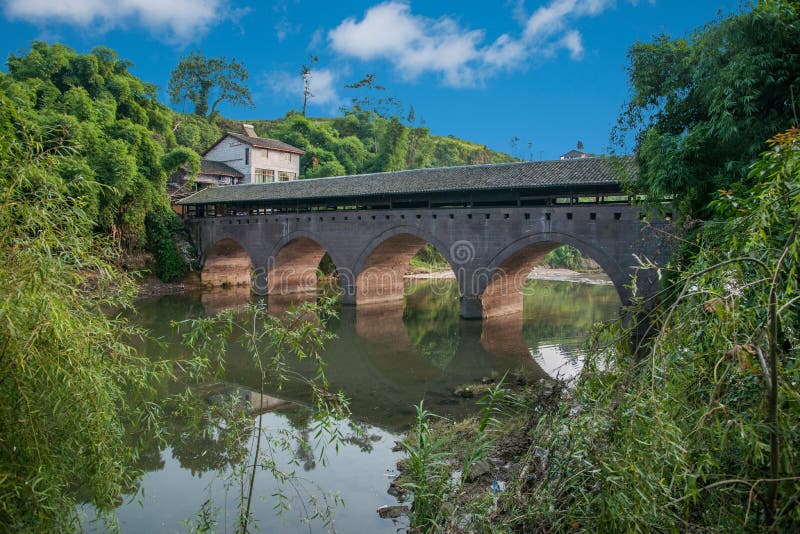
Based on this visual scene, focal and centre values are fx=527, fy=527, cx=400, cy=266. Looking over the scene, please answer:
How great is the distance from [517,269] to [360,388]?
7.99 metres

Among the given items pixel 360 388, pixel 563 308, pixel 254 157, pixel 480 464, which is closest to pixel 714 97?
pixel 480 464

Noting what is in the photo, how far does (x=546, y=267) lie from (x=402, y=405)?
27.1m

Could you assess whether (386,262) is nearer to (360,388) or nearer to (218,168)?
(360,388)

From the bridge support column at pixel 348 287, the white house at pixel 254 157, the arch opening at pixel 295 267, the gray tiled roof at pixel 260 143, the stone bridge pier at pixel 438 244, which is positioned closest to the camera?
the stone bridge pier at pixel 438 244

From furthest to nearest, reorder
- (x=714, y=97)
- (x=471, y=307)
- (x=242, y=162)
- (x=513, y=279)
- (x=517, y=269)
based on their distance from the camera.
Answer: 1. (x=242, y=162)
2. (x=513, y=279)
3. (x=517, y=269)
4. (x=471, y=307)
5. (x=714, y=97)

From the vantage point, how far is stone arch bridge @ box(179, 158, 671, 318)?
1288 centimetres

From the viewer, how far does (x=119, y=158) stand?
58.8ft

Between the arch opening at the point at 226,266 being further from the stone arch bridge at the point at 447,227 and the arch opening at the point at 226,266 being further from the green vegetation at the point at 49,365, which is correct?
the green vegetation at the point at 49,365

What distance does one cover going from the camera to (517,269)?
16.1 metres

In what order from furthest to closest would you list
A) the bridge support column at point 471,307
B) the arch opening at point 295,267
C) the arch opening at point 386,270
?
1. the arch opening at point 295,267
2. the arch opening at point 386,270
3. the bridge support column at point 471,307

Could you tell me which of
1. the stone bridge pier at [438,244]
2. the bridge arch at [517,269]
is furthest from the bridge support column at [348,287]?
the bridge arch at [517,269]

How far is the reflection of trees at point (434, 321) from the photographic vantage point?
12.8 m

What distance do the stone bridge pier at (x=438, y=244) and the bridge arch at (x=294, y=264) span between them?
44 millimetres

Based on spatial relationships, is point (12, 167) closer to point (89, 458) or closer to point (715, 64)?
point (89, 458)
